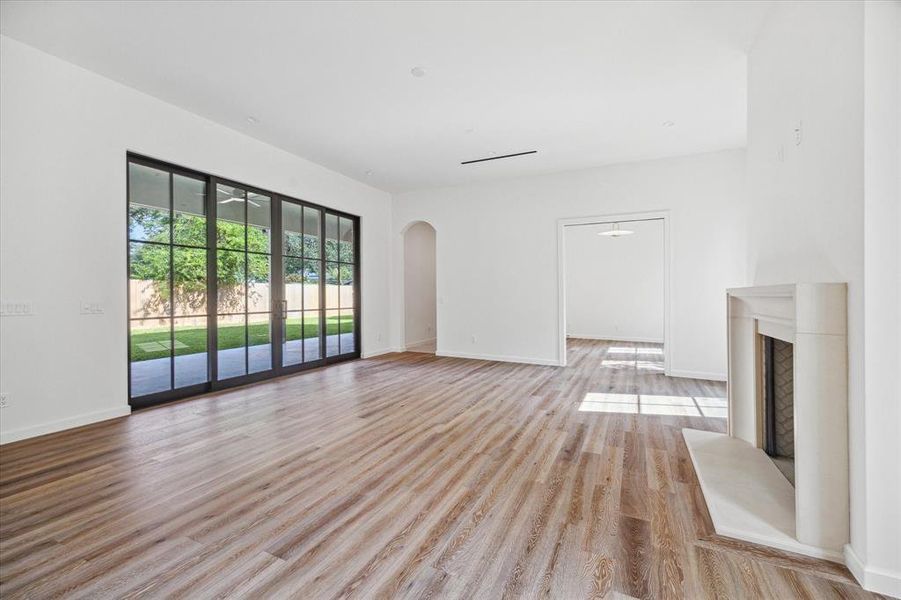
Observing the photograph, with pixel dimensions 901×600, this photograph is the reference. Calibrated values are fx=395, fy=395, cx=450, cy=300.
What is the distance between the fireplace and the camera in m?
2.33

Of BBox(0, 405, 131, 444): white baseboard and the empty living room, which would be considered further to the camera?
BBox(0, 405, 131, 444): white baseboard

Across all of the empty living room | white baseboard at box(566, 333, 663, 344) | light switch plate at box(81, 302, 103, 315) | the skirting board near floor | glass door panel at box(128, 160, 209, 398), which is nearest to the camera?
the empty living room

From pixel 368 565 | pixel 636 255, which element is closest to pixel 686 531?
pixel 368 565

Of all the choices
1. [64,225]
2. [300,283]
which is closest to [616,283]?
[300,283]

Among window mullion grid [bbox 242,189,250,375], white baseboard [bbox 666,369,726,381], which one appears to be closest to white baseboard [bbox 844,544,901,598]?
white baseboard [bbox 666,369,726,381]

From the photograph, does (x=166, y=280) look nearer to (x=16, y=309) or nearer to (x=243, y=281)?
(x=243, y=281)

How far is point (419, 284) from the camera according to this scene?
8.77 metres

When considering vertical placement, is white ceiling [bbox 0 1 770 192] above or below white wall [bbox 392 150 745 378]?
Result: above

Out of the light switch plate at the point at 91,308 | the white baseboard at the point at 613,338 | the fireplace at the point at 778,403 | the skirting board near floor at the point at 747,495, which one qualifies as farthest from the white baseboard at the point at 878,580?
the white baseboard at the point at 613,338

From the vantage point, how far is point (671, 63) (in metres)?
3.30

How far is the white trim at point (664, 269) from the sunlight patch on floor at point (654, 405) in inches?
53.2

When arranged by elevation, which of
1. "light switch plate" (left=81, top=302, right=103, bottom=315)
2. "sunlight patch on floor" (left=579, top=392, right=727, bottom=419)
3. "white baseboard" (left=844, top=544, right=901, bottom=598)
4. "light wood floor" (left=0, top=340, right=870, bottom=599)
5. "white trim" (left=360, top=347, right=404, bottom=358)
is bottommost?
"light wood floor" (left=0, top=340, right=870, bottom=599)

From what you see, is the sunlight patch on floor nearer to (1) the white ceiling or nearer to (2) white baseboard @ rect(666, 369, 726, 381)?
(2) white baseboard @ rect(666, 369, 726, 381)

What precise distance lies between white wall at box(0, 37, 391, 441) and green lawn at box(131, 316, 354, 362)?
272 millimetres
